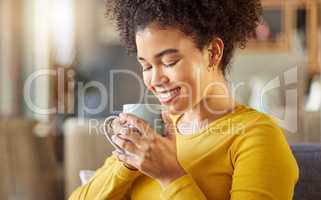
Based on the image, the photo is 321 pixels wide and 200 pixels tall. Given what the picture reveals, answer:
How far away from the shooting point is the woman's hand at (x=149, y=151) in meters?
0.82

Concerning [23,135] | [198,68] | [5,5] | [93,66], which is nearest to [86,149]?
[23,135]

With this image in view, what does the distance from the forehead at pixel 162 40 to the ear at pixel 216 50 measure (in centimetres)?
5

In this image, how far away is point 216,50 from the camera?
0.93 meters

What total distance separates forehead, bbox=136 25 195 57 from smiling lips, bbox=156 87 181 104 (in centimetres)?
7

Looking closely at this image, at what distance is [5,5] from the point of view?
4500 mm

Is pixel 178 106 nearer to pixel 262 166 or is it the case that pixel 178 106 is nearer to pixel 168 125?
pixel 168 125

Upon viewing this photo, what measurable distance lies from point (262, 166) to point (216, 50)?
0.22m

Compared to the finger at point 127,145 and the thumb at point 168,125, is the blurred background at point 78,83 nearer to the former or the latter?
the thumb at point 168,125

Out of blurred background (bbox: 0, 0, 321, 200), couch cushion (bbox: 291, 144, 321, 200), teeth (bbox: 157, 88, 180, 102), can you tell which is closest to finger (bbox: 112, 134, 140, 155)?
teeth (bbox: 157, 88, 180, 102)

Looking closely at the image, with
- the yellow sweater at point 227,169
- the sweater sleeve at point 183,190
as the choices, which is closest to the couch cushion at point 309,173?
the yellow sweater at point 227,169

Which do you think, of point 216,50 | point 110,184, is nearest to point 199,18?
point 216,50

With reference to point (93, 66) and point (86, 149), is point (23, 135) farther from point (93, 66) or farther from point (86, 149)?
point (93, 66)

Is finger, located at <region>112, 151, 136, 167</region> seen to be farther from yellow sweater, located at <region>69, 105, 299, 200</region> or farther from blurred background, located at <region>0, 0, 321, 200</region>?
blurred background, located at <region>0, 0, 321, 200</region>

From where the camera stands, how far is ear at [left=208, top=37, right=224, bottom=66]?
3.04 ft
